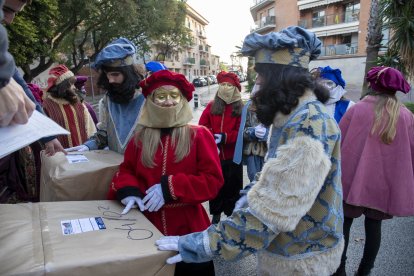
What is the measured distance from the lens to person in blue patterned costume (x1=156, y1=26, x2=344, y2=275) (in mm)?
1199

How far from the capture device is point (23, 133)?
104 centimetres

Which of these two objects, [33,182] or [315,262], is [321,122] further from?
[33,182]

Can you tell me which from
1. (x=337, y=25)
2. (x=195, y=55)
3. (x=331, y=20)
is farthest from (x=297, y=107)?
(x=195, y=55)

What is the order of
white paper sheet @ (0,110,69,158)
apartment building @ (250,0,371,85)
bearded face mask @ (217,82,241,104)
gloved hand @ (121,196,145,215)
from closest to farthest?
1. white paper sheet @ (0,110,69,158)
2. gloved hand @ (121,196,145,215)
3. bearded face mask @ (217,82,241,104)
4. apartment building @ (250,0,371,85)

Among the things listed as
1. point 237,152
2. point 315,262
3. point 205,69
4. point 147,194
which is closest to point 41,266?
point 147,194

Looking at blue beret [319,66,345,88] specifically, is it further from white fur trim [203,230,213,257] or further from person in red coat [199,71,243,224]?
white fur trim [203,230,213,257]

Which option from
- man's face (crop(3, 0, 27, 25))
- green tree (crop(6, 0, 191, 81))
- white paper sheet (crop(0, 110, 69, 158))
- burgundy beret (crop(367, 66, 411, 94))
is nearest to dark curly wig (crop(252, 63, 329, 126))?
white paper sheet (crop(0, 110, 69, 158))

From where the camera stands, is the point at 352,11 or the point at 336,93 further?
the point at 352,11

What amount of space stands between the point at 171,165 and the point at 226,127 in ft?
6.78

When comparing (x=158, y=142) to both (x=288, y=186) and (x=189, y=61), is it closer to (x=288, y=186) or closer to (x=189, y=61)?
(x=288, y=186)

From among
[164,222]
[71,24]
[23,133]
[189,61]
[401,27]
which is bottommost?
[164,222]

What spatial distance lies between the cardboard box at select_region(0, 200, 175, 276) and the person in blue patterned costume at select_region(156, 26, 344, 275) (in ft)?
0.28

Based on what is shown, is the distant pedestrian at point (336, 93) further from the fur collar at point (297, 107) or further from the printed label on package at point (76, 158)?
the printed label on package at point (76, 158)

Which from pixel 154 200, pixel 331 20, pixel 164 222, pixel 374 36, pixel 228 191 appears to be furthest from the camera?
pixel 331 20
